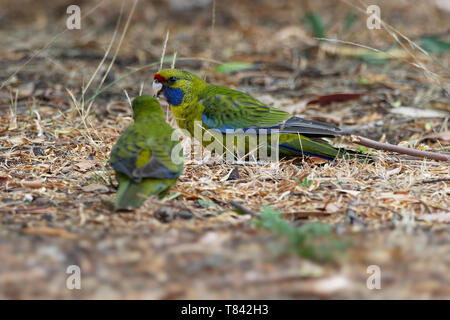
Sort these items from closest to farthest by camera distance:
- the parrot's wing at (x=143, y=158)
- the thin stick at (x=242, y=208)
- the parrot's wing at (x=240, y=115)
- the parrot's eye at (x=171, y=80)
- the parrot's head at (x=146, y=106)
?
the thin stick at (x=242, y=208) < the parrot's wing at (x=143, y=158) < the parrot's head at (x=146, y=106) < the parrot's wing at (x=240, y=115) < the parrot's eye at (x=171, y=80)

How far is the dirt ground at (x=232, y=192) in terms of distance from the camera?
2.23 metres

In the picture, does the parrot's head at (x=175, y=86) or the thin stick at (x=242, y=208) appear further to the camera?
the parrot's head at (x=175, y=86)

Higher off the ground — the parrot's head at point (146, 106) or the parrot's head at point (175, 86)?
the parrot's head at point (175, 86)

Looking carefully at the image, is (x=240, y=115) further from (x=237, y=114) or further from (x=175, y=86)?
(x=175, y=86)

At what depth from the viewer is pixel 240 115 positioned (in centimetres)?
427

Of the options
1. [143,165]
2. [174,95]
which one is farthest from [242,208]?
[174,95]

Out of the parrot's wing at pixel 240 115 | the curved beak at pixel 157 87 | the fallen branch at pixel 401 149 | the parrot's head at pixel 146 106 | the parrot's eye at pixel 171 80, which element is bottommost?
the fallen branch at pixel 401 149

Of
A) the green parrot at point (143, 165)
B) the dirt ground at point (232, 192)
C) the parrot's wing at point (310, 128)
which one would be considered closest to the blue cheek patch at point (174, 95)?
the dirt ground at point (232, 192)

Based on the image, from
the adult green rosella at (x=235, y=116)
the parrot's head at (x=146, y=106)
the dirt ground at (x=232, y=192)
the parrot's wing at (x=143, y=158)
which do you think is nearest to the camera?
the dirt ground at (x=232, y=192)

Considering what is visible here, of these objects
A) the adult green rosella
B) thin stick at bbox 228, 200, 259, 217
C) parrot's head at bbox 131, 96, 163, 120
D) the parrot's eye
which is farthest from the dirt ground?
parrot's head at bbox 131, 96, 163, 120

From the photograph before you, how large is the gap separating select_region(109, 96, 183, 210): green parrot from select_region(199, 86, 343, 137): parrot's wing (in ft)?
2.82

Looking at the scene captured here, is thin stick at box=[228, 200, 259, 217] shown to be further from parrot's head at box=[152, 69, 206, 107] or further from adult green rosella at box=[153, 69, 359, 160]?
parrot's head at box=[152, 69, 206, 107]

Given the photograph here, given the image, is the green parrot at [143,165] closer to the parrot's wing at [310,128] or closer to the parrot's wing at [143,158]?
the parrot's wing at [143,158]
